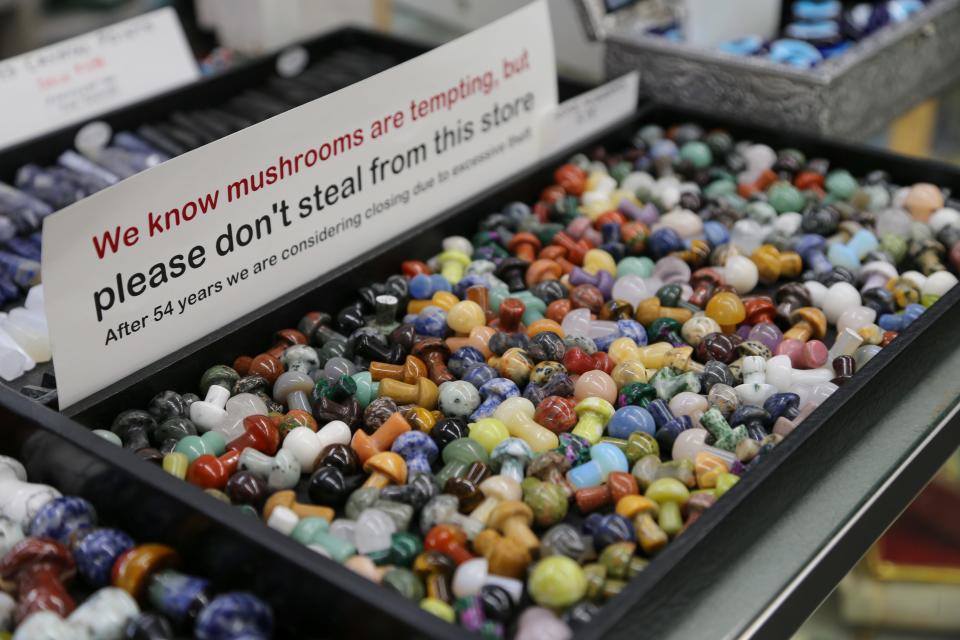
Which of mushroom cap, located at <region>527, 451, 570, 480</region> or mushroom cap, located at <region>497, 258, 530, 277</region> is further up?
mushroom cap, located at <region>527, 451, 570, 480</region>

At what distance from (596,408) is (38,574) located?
560 millimetres

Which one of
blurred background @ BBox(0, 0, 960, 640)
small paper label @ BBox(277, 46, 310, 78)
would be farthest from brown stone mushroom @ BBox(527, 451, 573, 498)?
small paper label @ BBox(277, 46, 310, 78)

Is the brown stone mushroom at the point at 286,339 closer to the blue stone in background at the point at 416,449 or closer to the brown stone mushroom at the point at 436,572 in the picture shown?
the blue stone in background at the point at 416,449

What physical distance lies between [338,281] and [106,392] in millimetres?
330

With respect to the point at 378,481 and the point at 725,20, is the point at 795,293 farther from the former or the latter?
the point at 725,20

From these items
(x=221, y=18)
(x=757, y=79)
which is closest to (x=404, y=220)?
(x=757, y=79)

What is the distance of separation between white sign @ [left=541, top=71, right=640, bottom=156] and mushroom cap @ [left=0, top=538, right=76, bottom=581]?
997 millimetres

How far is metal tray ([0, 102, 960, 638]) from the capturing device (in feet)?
2.73

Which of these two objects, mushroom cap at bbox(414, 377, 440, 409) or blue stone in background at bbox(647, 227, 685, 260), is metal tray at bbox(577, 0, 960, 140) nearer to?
blue stone in background at bbox(647, 227, 685, 260)

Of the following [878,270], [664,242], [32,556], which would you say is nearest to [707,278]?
[664,242]

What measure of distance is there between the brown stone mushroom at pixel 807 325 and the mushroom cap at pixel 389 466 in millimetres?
512

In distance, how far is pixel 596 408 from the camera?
1130 millimetres

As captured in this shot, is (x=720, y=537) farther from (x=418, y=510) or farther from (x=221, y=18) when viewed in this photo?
(x=221, y=18)

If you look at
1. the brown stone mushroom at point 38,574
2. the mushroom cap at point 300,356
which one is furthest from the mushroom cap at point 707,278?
the brown stone mushroom at point 38,574
